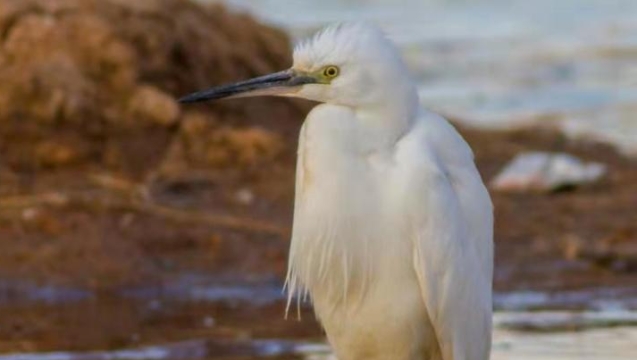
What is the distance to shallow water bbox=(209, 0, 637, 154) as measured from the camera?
15.8 meters

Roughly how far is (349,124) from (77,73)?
5542mm

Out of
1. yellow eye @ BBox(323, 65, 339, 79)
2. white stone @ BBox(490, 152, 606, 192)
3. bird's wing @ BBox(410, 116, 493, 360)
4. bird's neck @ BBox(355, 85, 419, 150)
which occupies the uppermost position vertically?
yellow eye @ BBox(323, 65, 339, 79)

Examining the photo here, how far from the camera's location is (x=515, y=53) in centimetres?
1862

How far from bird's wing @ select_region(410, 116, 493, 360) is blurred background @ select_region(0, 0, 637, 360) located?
1.88m

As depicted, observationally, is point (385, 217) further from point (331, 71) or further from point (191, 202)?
point (191, 202)

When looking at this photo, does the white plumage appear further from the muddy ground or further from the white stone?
the white stone

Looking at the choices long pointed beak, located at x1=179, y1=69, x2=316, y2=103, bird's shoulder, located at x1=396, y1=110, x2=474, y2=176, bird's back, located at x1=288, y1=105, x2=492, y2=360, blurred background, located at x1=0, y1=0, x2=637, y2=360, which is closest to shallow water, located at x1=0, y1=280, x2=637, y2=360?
blurred background, located at x1=0, y1=0, x2=637, y2=360

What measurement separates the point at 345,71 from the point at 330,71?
0.05 m

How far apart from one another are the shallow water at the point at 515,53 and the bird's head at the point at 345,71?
7172 millimetres

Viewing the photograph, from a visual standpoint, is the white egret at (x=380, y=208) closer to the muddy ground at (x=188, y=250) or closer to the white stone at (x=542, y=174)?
the muddy ground at (x=188, y=250)

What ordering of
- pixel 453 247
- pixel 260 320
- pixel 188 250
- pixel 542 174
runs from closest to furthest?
pixel 453 247 → pixel 260 320 → pixel 188 250 → pixel 542 174

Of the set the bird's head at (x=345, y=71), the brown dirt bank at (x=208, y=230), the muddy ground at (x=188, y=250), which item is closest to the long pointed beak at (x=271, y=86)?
the bird's head at (x=345, y=71)

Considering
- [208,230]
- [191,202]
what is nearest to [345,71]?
[208,230]

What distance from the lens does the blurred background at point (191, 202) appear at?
9.52 metres
